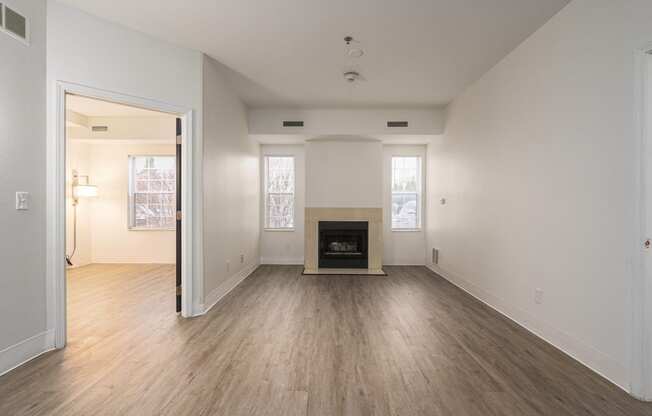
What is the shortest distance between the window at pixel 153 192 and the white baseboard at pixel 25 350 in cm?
405

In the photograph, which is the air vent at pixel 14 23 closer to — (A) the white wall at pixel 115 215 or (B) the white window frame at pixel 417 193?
(A) the white wall at pixel 115 215

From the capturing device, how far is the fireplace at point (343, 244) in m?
A: 6.04

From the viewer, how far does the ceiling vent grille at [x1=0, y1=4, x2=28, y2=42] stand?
2.27m

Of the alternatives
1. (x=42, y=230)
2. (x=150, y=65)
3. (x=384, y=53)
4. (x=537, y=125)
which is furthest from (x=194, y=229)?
(x=537, y=125)

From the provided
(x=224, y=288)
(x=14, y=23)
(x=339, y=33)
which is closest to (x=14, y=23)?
(x=14, y=23)

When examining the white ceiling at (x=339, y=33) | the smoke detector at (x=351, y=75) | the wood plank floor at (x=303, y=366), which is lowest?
the wood plank floor at (x=303, y=366)

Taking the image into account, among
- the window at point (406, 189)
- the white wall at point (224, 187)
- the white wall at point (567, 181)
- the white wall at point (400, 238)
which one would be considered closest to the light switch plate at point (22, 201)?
the white wall at point (224, 187)

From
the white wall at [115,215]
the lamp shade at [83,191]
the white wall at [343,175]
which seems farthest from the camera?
the white wall at [115,215]

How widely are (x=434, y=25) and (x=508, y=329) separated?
302cm

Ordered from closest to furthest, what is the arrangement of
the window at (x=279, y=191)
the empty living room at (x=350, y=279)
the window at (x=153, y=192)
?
the empty living room at (x=350, y=279)
the window at (x=153, y=192)
the window at (x=279, y=191)

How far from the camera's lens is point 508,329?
313 centimetres

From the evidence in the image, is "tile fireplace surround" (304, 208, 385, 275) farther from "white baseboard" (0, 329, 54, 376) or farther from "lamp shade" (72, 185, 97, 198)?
"lamp shade" (72, 185, 97, 198)

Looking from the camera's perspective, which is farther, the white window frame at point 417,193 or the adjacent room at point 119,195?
the white window frame at point 417,193

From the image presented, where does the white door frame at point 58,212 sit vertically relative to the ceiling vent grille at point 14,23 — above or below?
below
